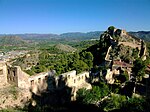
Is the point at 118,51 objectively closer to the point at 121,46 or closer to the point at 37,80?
the point at 121,46

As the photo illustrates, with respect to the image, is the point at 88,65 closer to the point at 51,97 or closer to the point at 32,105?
the point at 51,97

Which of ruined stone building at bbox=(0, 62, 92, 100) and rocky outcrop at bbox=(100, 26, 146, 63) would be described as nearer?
ruined stone building at bbox=(0, 62, 92, 100)

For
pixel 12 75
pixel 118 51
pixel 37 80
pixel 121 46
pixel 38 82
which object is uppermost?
pixel 121 46

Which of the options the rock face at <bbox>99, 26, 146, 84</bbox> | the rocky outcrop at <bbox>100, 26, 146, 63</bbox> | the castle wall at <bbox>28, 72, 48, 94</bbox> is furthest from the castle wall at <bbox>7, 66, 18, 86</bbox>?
the rocky outcrop at <bbox>100, 26, 146, 63</bbox>

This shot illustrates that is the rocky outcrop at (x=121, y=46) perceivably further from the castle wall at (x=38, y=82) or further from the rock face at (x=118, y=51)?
the castle wall at (x=38, y=82)

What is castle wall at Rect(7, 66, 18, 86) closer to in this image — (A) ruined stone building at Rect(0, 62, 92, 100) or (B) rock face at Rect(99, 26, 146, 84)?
(A) ruined stone building at Rect(0, 62, 92, 100)

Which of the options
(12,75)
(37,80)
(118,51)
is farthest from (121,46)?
(12,75)

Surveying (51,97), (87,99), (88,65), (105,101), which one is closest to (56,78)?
(51,97)

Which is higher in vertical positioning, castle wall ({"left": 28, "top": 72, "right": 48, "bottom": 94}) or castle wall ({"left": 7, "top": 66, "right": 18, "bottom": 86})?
castle wall ({"left": 7, "top": 66, "right": 18, "bottom": 86})

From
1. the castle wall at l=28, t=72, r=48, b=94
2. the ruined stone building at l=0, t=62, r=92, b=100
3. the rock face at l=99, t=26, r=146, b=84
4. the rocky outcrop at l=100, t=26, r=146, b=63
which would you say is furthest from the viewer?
the rocky outcrop at l=100, t=26, r=146, b=63

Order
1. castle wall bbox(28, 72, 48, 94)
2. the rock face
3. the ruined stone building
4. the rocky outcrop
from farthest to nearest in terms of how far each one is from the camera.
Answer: the rocky outcrop → the rock face → castle wall bbox(28, 72, 48, 94) → the ruined stone building

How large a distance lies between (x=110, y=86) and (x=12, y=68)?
55.1 ft

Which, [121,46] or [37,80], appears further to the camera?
[121,46]

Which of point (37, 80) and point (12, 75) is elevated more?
point (12, 75)
